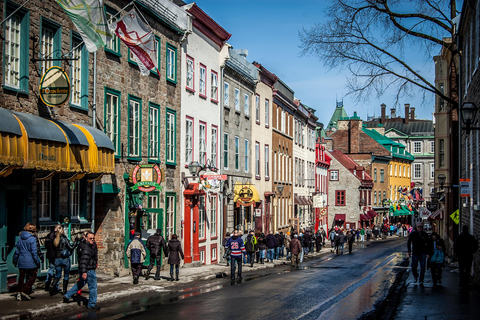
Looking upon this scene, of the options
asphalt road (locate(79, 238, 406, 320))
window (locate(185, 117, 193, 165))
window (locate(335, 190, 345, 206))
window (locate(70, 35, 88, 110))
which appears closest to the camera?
asphalt road (locate(79, 238, 406, 320))

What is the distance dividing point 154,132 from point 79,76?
18.7 feet

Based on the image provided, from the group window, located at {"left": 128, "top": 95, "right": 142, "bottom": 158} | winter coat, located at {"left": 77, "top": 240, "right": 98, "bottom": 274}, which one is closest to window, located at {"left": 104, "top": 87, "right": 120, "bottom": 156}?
window, located at {"left": 128, "top": 95, "right": 142, "bottom": 158}

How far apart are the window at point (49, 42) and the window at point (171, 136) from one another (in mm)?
8435

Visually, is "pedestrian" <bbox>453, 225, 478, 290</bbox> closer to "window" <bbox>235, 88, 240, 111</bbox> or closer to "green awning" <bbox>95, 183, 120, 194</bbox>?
"green awning" <bbox>95, 183, 120, 194</bbox>

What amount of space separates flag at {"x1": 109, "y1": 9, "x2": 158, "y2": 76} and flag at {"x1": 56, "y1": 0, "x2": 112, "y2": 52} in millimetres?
1181

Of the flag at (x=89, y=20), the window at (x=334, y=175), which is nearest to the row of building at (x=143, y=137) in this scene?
the flag at (x=89, y=20)

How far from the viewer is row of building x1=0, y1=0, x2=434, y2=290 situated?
1569cm

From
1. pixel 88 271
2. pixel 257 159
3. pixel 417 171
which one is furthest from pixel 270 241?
pixel 417 171

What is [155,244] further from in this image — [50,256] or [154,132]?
[50,256]

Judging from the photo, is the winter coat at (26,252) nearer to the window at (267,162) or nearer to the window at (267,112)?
the window at (267,162)

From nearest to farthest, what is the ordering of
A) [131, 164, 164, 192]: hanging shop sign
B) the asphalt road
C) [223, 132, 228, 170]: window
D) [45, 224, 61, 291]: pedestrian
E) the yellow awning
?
the asphalt road → [45, 224, 61, 291]: pedestrian → [131, 164, 164, 192]: hanging shop sign → [223, 132, 228, 170]: window → the yellow awning

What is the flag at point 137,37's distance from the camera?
1717 centimetres

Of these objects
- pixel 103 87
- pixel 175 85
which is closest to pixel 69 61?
pixel 103 87

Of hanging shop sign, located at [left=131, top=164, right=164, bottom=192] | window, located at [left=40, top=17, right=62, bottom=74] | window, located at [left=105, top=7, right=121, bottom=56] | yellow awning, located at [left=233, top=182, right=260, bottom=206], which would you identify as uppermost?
window, located at [left=105, top=7, right=121, bottom=56]
